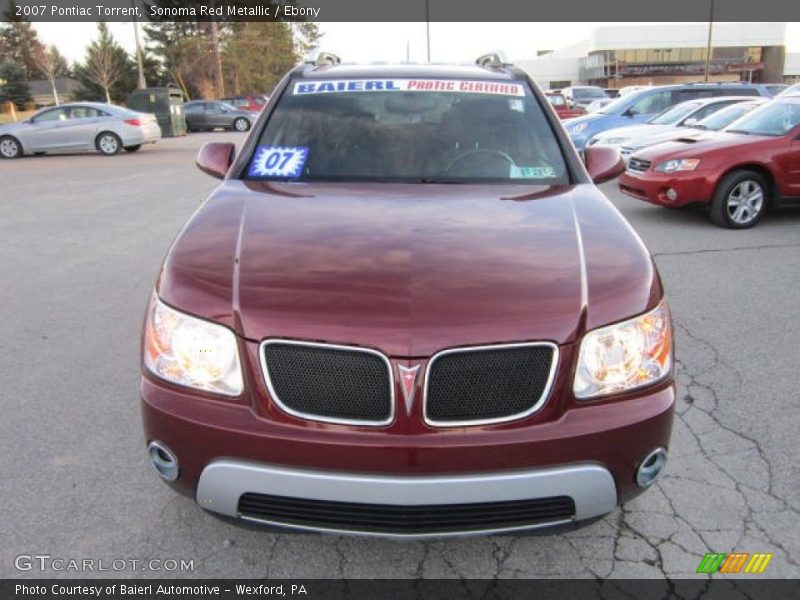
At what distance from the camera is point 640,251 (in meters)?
2.47

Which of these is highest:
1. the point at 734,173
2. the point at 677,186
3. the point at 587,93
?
the point at 734,173

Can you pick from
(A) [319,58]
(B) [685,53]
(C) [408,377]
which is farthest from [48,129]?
(B) [685,53]

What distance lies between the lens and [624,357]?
2.14 m

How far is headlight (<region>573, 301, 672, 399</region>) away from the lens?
2.08m

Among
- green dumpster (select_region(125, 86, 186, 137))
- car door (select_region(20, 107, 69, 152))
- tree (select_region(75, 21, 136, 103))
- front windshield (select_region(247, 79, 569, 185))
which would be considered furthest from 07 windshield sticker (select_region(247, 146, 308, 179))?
tree (select_region(75, 21, 136, 103))

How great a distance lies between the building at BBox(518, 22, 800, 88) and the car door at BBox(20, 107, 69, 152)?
210ft

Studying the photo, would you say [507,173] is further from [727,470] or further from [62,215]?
[62,215]

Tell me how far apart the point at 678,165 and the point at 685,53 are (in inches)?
3041

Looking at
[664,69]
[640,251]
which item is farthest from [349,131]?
[664,69]

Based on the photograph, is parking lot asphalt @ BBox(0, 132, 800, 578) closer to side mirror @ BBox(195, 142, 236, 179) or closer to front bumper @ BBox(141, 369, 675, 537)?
front bumper @ BBox(141, 369, 675, 537)

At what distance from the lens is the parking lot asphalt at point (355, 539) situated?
8.04 ft

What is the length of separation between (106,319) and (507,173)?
3.31m

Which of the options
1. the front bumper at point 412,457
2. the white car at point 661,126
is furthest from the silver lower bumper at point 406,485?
the white car at point 661,126

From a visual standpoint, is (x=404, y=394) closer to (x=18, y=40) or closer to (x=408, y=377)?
(x=408, y=377)
